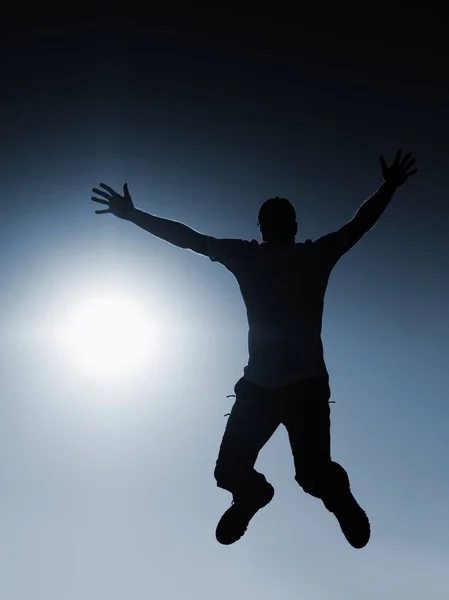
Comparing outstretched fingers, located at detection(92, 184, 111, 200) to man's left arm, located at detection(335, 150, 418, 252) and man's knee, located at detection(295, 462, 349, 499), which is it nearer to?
man's left arm, located at detection(335, 150, 418, 252)

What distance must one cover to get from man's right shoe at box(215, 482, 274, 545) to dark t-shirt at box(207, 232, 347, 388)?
122 centimetres

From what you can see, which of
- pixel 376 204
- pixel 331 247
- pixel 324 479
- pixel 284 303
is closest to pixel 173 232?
pixel 284 303

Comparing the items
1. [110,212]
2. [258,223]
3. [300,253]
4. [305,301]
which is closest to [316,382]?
[305,301]

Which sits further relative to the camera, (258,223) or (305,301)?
(258,223)

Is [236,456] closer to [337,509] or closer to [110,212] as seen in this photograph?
[337,509]

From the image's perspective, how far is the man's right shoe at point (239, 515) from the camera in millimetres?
5672

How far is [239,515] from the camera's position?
5746mm

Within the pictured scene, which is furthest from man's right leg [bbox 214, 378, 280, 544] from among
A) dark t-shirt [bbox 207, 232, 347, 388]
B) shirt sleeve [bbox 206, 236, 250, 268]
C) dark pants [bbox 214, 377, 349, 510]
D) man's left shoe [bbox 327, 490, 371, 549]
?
shirt sleeve [bbox 206, 236, 250, 268]

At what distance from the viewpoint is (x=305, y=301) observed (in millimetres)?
5258

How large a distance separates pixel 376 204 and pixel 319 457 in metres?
2.38

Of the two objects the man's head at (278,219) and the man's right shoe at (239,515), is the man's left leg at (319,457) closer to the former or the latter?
the man's right shoe at (239,515)

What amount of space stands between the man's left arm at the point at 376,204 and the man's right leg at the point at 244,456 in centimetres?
160

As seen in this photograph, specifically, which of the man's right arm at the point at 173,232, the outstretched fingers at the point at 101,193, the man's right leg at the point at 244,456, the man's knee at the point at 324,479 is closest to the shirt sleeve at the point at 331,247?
the man's right arm at the point at 173,232

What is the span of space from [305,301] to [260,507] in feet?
6.71
